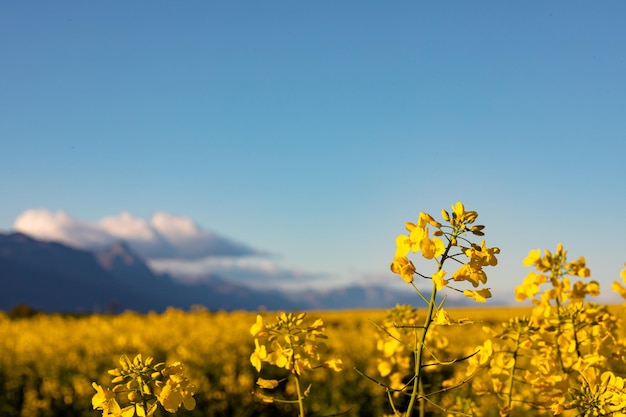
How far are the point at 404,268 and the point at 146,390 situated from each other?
84 centimetres

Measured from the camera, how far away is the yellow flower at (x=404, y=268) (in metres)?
1.96

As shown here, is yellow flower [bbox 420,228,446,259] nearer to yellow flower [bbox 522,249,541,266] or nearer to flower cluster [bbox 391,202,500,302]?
flower cluster [bbox 391,202,500,302]

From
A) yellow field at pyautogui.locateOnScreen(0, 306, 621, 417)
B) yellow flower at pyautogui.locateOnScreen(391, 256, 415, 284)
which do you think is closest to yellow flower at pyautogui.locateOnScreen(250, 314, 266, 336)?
yellow flower at pyautogui.locateOnScreen(391, 256, 415, 284)

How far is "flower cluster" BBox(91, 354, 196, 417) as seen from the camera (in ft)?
6.03

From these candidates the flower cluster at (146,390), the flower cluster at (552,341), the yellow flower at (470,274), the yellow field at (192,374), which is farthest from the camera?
the yellow field at (192,374)

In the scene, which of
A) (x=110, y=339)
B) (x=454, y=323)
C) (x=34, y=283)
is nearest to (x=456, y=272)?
(x=454, y=323)

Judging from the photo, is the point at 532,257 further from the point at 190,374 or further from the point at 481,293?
the point at 190,374

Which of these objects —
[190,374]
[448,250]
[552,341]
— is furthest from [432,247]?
[190,374]

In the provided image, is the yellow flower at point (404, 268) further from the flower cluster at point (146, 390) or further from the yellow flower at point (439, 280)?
the flower cluster at point (146, 390)

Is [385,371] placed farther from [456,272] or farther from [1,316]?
[1,316]

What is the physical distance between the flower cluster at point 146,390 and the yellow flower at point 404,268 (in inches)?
27.5

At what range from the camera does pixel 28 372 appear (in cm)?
912

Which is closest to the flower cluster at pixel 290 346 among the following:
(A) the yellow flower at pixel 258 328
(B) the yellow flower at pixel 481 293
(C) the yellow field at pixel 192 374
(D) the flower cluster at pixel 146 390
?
(A) the yellow flower at pixel 258 328

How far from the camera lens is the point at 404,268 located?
1.97 metres
